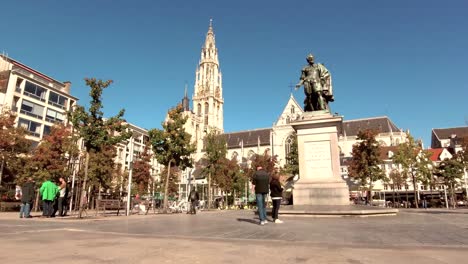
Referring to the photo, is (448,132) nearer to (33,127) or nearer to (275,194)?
(275,194)

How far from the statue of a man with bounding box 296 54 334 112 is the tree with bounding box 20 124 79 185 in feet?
73.7

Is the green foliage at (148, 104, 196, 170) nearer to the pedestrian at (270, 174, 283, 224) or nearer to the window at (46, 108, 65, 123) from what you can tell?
the pedestrian at (270, 174, 283, 224)

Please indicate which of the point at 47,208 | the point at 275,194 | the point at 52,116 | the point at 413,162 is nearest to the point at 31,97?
the point at 52,116

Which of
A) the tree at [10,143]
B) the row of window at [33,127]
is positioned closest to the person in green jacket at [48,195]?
the tree at [10,143]

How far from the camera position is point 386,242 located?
5.29 m

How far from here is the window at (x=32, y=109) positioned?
4319cm

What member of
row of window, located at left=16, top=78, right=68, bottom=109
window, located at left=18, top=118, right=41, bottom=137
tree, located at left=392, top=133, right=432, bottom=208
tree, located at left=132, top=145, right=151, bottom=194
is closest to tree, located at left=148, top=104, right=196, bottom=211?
tree, located at left=132, top=145, right=151, bottom=194

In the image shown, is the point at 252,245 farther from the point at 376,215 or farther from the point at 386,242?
the point at 376,215

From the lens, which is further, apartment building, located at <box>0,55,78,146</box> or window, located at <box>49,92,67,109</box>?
window, located at <box>49,92,67,109</box>

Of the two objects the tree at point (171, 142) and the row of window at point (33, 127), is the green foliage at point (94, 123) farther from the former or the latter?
the row of window at point (33, 127)

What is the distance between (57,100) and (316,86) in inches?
1898

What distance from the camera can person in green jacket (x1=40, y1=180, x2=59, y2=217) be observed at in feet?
48.5

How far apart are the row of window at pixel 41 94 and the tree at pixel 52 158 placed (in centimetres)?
1938

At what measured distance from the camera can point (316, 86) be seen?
46.2ft
